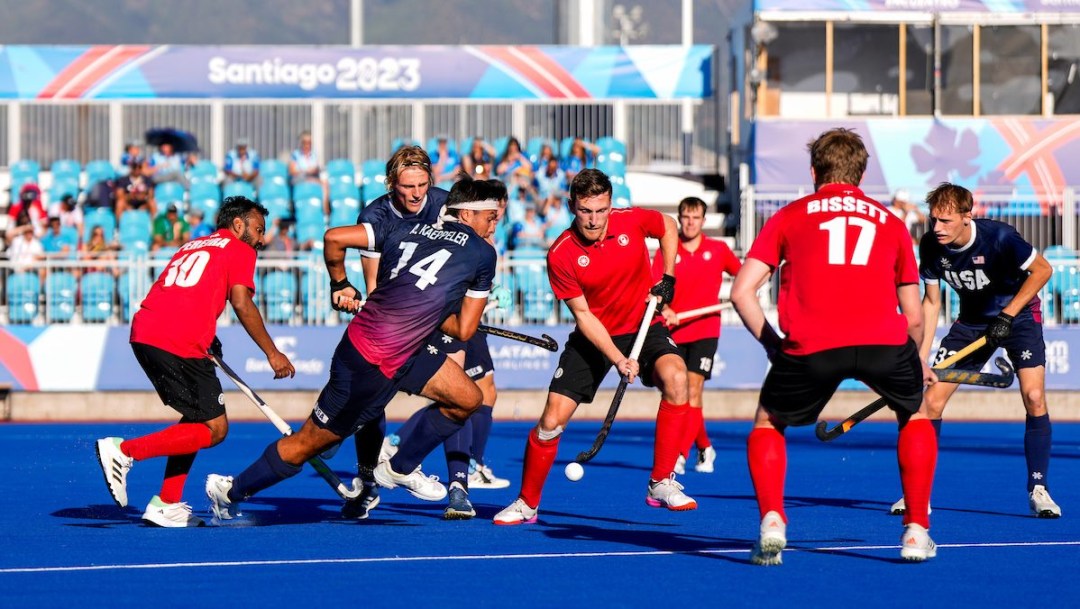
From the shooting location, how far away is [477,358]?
1084 centimetres

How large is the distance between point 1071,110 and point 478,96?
27.9 ft

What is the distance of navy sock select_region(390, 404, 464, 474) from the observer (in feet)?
29.1

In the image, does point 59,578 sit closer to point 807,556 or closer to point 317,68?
point 807,556

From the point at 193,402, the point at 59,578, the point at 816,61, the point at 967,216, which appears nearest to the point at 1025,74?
the point at 816,61

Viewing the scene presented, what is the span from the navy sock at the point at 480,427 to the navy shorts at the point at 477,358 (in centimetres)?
23

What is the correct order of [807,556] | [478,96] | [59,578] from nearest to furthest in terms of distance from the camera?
[59,578] → [807,556] → [478,96]

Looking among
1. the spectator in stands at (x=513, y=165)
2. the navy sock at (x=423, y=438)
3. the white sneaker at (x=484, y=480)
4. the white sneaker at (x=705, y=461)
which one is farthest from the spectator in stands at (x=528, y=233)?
the navy sock at (x=423, y=438)

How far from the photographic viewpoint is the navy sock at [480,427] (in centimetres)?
1070

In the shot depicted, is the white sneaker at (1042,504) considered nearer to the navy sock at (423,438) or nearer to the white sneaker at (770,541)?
the white sneaker at (770,541)

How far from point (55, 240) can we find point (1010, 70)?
13.3 metres

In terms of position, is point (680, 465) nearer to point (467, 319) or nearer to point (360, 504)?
point (360, 504)

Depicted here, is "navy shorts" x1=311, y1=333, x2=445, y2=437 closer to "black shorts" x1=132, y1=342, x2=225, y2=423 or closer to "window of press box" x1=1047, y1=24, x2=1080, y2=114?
"black shorts" x1=132, y1=342, x2=225, y2=423

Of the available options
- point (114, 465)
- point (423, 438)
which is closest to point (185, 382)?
point (114, 465)

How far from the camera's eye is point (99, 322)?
1936cm
